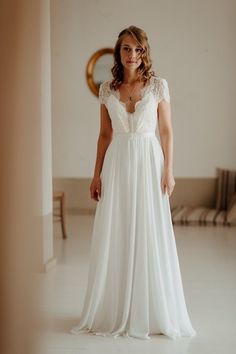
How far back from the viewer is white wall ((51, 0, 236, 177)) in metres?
5.70

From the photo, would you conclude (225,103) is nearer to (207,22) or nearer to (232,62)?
(232,62)

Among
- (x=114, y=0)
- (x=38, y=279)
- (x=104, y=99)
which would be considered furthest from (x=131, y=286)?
(x=114, y=0)

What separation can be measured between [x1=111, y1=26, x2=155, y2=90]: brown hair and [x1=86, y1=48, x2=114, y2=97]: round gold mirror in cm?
380

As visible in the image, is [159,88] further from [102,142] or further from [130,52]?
[102,142]

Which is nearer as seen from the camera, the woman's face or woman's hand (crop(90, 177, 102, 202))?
the woman's face

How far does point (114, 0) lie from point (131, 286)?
4.23 meters

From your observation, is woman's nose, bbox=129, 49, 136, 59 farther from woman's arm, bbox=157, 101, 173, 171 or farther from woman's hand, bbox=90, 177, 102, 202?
woman's hand, bbox=90, 177, 102, 202

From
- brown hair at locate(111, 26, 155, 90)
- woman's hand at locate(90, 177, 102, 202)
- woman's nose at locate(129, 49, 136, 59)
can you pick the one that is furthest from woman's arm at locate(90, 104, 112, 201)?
woman's nose at locate(129, 49, 136, 59)

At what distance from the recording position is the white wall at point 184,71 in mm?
5703

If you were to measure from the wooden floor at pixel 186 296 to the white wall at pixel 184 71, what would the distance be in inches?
43.2

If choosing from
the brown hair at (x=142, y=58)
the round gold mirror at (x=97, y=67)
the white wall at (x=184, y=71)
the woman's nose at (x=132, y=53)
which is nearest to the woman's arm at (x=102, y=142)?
the brown hair at (x=142, y=58)

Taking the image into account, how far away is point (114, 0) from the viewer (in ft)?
19.2

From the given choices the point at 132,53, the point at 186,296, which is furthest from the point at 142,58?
the point at 186,296

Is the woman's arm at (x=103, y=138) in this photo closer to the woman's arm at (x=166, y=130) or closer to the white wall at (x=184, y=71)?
the woman's arm at (x=166, y=130)
